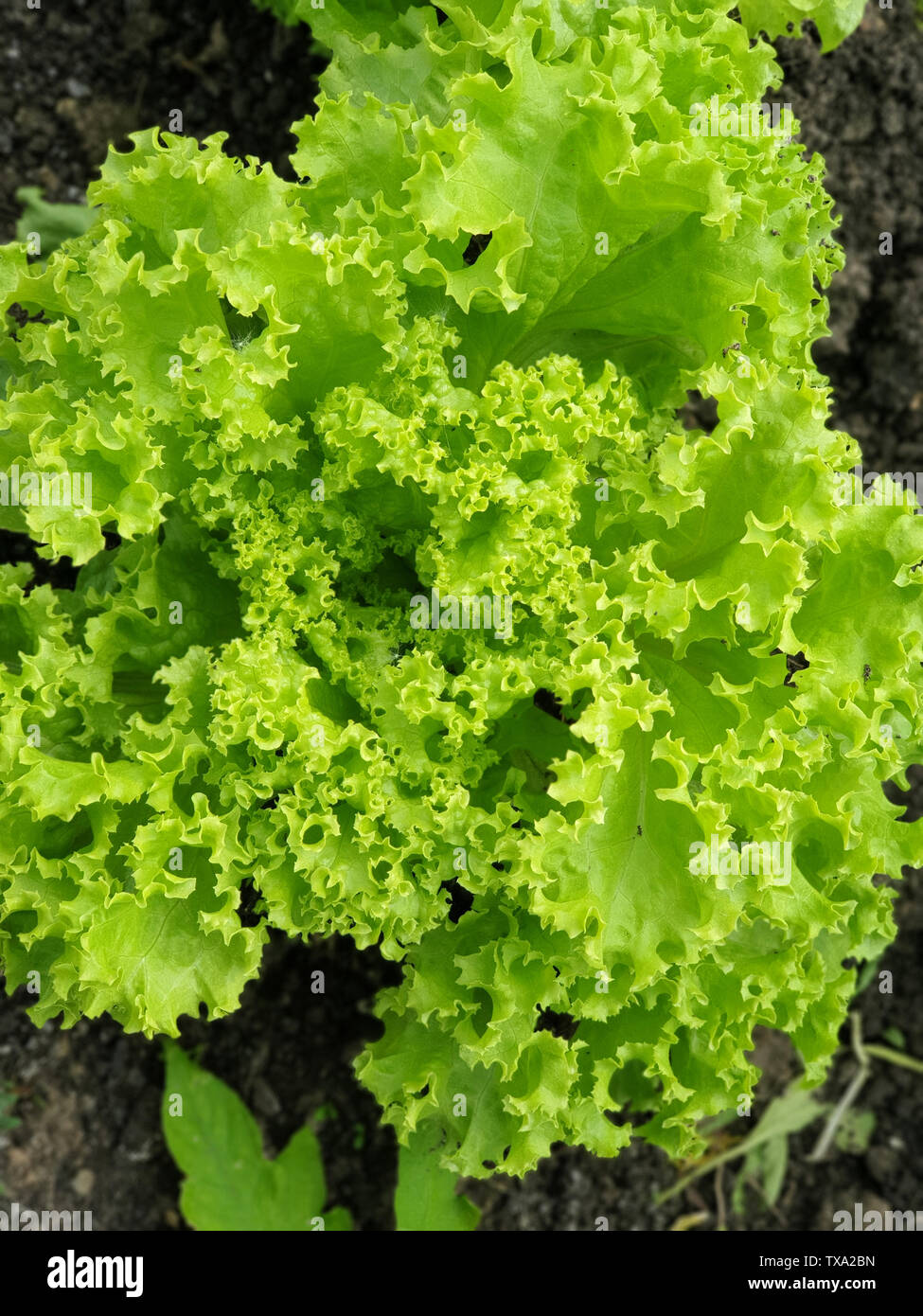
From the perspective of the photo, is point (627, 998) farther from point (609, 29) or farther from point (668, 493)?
point (609, 29)

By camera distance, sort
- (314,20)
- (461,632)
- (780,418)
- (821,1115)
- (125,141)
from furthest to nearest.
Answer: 1. (821,1115)
2. (125,141)
3. (314,20)
4. (461,632)
5. (780,418)

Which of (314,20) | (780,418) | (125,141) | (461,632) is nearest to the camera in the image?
(780,418)

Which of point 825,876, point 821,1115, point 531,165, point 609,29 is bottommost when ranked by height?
point 821,1115
